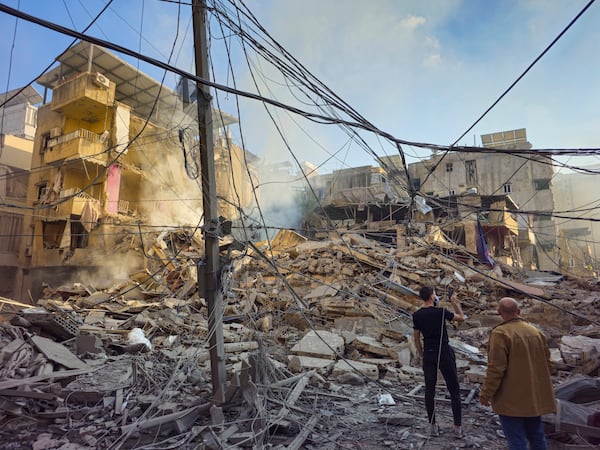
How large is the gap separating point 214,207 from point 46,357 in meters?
4.22

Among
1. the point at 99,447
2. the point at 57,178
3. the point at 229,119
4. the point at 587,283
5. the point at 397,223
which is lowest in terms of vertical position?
the point at 99,447

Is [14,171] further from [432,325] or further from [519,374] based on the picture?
[519,374]

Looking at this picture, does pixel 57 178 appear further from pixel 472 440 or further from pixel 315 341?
pixel 472 440

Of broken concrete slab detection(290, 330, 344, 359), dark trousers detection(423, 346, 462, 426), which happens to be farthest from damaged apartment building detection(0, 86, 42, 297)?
dark trousers detection(423, 346, 462, 426)

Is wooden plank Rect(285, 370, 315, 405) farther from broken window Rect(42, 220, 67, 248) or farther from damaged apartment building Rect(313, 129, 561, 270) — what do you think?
broken window Rect(42, 220, 67, 248)

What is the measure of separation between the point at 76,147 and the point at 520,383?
2405cm

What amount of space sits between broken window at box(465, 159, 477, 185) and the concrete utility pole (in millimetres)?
31675

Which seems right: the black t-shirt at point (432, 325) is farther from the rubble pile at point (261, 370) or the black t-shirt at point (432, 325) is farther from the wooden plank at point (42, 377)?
the wooden plank at point (42, 377)

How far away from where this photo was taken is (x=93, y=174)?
23.4 meters

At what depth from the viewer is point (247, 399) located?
4.88 m

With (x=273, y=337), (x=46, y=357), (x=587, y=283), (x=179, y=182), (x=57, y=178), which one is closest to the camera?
(x=46, y=357)

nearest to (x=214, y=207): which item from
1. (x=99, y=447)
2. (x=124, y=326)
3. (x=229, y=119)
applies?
(x=99, y=447)

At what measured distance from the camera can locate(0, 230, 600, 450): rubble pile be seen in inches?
175

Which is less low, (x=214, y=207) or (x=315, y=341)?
(x=214, y=207)
